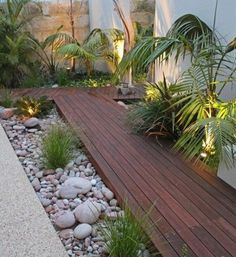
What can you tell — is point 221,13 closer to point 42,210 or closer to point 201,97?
point 201,97

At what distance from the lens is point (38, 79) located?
258 inches

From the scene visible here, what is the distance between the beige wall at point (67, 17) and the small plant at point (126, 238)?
5721 millimetres

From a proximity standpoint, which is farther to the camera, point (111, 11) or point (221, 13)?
point (111, 11)

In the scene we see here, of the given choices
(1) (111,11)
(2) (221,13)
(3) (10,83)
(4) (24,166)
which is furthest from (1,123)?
(1) (111,11)

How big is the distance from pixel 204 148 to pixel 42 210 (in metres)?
1.39

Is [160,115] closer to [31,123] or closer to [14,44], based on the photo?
[31,123]

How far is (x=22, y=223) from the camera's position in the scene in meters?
2.41

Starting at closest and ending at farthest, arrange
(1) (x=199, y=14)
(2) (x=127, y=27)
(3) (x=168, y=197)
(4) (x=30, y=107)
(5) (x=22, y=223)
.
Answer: (5) (x=22, y=223) → (3) (x=168, y=197) → (1) (x=199, y=14) → (4) (x=30, y=107) → (2) (x=127, y=27)

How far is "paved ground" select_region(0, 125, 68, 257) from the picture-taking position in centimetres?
214

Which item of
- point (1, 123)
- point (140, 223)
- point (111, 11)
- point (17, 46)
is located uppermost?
point (111, 11)

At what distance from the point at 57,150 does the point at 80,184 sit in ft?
1.70

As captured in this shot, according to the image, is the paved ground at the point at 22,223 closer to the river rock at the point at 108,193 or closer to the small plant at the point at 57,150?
the small plant at the point at 57,150

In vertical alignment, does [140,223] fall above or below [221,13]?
below

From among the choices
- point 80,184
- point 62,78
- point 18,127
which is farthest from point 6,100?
point 80,184
